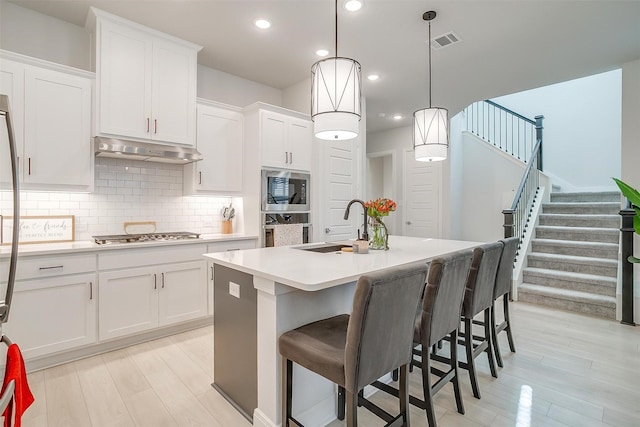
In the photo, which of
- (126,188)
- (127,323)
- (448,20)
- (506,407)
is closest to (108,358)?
(127,323)

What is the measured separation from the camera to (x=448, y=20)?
2994 millimetres

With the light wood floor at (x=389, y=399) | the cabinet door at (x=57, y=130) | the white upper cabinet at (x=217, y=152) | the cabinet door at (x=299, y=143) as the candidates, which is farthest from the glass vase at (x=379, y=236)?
the cabinet door at (x=57, y=130)

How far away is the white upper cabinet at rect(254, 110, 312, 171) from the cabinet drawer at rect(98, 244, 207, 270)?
4.15 ft

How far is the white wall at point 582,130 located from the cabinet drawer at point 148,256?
661 centimetres

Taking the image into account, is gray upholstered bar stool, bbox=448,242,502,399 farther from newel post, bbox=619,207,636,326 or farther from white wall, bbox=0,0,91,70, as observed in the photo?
white wall, bbox=0,0,91,70

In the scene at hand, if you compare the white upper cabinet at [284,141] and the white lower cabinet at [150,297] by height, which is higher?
the white upper cabinet at [284,141]

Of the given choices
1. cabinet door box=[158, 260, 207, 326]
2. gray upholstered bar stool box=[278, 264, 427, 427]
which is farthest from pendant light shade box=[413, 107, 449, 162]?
cabinet door box=[158, 260, 207, 326]

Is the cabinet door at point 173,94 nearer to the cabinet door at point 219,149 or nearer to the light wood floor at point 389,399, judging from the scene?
the cabinet door at point 219,149

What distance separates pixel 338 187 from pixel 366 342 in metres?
3.30

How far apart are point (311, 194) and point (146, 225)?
76.9 inches

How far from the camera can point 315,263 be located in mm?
1963

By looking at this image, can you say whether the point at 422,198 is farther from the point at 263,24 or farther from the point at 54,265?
the point at 54,265

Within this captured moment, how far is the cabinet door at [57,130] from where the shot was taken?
8.63 feet

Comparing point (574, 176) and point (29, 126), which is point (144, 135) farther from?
point (574, 176)
